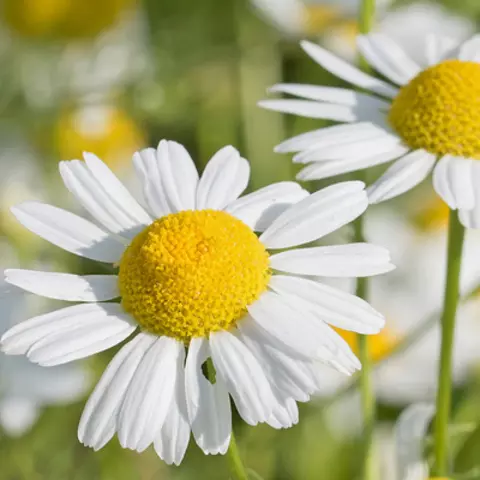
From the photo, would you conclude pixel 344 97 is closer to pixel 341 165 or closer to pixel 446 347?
pixel 341 165

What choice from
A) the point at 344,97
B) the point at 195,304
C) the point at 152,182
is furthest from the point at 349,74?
the point at 195,304

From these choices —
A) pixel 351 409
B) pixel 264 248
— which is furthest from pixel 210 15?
pixel 264 248

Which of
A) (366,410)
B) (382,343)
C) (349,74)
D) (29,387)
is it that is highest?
(349,74)

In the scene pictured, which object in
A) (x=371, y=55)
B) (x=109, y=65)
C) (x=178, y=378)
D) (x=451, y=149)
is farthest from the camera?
(x=109, y=65)

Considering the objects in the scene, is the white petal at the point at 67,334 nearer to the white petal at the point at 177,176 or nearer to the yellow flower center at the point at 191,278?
the yellow flower center at the point at 191,278

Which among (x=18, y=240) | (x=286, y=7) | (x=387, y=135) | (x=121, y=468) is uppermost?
(x=387, y=135)

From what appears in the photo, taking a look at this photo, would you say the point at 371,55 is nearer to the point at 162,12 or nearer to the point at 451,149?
the point at 451,149

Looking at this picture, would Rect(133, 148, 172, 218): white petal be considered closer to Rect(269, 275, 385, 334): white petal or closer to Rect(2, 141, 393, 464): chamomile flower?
Rect(2, 141, 393, 464): chamomile flower

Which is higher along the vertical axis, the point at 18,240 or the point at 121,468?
the point at 18,240
